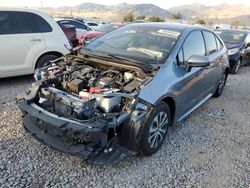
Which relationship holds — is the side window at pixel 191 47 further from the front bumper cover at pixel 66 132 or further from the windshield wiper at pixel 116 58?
the front bumper cover at pixel 66 132

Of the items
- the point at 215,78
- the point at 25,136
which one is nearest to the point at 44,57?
the point at 25,136

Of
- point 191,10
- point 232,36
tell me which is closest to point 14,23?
point 232,36

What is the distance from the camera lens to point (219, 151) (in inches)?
152

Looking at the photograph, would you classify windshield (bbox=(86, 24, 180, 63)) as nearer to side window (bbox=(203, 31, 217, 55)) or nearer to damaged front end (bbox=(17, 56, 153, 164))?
damaged front end (bbox=(17, 56, 153, 164))

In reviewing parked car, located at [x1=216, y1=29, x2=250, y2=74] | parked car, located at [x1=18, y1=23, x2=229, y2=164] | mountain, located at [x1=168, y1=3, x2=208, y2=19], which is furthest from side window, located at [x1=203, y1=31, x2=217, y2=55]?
mountain, located at [x1=168, y1=3, x2=208, y2=19]

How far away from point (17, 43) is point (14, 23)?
45cm

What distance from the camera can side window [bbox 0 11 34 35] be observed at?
581 cm

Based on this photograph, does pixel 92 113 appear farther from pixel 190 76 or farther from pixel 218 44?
pixel 218 44

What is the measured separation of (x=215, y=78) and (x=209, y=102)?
0.70m

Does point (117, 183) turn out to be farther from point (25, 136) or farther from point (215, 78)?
point (215, 78)

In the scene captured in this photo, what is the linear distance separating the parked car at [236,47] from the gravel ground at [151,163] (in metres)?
5.11

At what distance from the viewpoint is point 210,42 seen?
5.13m

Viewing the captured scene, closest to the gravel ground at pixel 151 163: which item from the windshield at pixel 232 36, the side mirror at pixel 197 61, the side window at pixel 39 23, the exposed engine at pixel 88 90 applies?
the exposed engine at pixel 88 90

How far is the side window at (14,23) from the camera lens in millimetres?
5814
